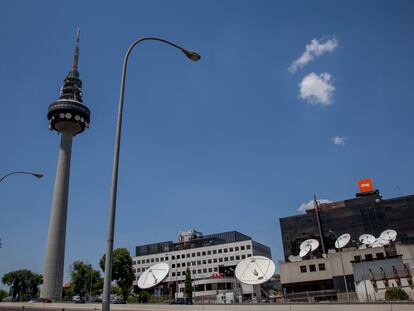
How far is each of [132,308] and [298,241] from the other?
287 ft

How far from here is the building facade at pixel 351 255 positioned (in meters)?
60.3

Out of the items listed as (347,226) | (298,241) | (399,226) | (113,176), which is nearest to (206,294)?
(298,241)

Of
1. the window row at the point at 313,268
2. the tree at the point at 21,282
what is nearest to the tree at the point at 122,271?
the window row at the point at 313,268

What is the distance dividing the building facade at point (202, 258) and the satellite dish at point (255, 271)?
A: 7531cm

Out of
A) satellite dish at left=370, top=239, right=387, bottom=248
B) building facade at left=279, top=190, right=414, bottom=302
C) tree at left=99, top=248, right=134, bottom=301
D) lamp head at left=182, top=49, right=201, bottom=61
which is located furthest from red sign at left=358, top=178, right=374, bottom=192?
lamp head at left=182, top=49, right=201, bottom=61

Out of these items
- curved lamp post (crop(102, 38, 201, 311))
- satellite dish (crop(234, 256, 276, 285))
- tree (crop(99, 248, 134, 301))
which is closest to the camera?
curved lamp post (crop(102, 38, 201, 311))

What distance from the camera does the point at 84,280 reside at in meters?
107

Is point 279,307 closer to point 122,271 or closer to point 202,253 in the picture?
point 122,271

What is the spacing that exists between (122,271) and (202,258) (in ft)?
165

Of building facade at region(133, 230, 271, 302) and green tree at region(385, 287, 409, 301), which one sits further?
building facade at region(133, 230, 271, 302)

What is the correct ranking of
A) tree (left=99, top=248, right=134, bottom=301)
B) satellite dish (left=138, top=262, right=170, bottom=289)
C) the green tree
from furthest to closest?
tree (left=99, top=248, right=134, bottom=301), satellite dish (left=138, top=262, right=170, bottom=289), the green tree

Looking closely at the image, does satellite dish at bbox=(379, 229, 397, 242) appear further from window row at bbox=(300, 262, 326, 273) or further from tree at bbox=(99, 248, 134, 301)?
tree at bbox=(99, 248, 134, 301)

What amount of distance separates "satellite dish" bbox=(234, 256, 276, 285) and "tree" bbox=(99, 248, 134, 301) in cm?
6079

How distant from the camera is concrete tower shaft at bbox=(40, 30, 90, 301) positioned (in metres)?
83.2
